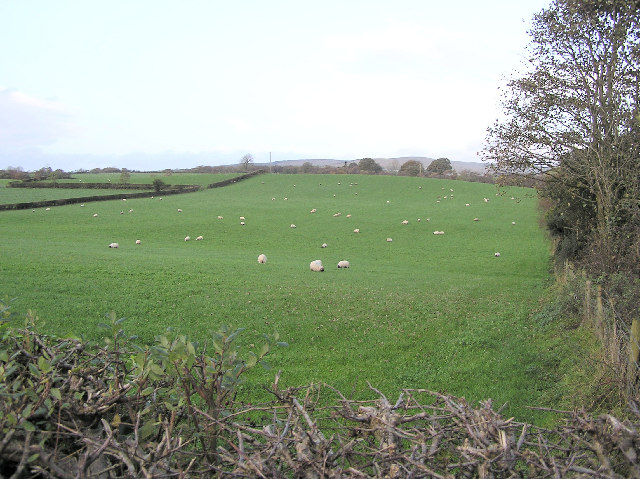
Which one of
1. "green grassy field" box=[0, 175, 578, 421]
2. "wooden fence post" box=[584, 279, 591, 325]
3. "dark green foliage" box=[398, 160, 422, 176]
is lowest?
"green grassy field" box=[0, 175, 578, 421]

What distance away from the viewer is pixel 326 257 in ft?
108

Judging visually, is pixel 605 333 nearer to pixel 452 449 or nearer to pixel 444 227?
pixel 452 449

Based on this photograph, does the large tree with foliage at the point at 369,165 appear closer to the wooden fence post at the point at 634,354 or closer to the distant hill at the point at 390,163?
the distant hill at the point at 390,163

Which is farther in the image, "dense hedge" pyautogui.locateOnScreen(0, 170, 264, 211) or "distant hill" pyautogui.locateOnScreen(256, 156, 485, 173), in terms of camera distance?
"distant hill" pyautogui.locateOnScreen(256, 156, 485, 173)

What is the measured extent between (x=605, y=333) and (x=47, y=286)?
52.8 feet

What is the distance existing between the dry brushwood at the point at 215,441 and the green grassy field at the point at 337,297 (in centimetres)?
375

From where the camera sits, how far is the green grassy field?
37.5ft

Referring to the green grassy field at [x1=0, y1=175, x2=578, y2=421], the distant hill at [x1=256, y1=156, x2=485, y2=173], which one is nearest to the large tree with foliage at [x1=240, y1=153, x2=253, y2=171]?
the distant hill at [x1=256, y1=156, x2=485, y2=173]

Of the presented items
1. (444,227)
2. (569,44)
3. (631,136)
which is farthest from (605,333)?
(444,227)

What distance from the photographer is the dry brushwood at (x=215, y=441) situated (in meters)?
2.60

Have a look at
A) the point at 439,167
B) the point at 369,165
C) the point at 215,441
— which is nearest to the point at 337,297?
the point at 215,441

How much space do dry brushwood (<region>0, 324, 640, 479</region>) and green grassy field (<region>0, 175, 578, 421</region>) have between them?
3753 mm

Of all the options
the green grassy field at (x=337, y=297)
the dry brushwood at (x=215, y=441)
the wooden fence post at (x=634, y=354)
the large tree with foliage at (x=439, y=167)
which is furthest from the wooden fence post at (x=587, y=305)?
the large tree with foliage at (x=439, y=167)

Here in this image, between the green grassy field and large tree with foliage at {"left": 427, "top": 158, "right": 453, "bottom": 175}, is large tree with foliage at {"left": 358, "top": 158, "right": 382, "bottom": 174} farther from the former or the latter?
the green grassy field
